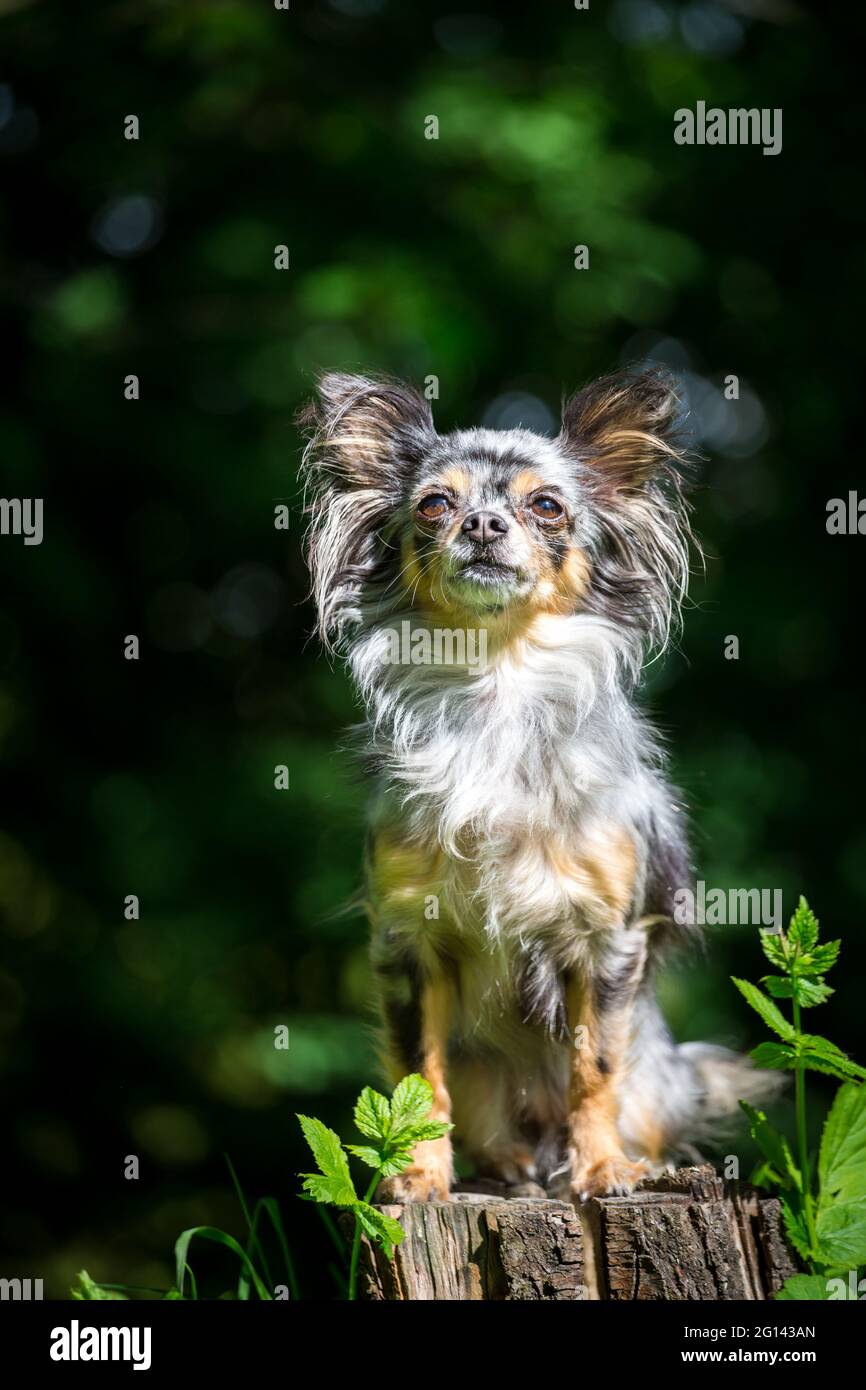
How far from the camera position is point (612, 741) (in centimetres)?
513

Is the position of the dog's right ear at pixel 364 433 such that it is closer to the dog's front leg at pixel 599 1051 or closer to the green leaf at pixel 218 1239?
the dog's front leg at pixel 599 1051

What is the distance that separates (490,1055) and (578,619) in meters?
1.69

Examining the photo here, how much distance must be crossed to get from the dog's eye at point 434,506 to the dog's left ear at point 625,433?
68 cm

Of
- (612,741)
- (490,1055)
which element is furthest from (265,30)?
(490,1055)

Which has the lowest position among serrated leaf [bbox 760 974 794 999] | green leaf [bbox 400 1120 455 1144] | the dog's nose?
green leaf [bbox 400 1120 455 1144]

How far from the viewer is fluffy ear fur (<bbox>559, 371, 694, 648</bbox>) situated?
5.39 metres

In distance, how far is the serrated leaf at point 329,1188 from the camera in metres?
4.01

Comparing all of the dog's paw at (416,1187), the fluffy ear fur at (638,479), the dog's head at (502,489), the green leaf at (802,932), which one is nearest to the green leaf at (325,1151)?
the dog's paw at (416,1187)
